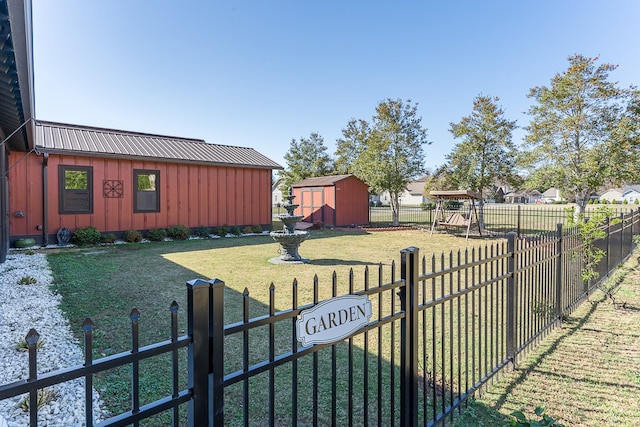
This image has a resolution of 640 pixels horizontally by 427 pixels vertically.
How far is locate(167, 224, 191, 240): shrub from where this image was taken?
461 inches

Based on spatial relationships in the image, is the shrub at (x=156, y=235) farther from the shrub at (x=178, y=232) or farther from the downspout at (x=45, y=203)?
the downspout at (x=45, y=203)

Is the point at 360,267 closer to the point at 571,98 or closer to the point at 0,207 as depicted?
the point at 0,207

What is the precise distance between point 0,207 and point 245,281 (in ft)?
17.5

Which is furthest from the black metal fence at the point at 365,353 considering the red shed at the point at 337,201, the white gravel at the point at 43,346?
the red shed at the point at 337,201

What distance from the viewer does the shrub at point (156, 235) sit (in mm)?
11238

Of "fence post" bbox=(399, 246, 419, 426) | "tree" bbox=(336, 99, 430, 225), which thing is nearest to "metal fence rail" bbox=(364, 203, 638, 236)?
"tree" bbox=(336, 99, 430, 225)

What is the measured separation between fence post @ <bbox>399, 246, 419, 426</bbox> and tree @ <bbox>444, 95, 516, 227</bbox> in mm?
13673

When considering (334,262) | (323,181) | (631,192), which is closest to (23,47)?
(334,262)

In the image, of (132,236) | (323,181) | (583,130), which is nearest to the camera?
(132,236)

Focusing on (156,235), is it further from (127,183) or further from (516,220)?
(516,220)

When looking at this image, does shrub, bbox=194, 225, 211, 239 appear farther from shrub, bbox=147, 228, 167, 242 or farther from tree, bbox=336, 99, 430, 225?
tree, bbox=336, 99, 430, 225

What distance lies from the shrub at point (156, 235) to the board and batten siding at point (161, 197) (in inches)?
18.6

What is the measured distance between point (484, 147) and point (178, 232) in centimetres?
1273

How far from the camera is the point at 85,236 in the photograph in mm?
10047
